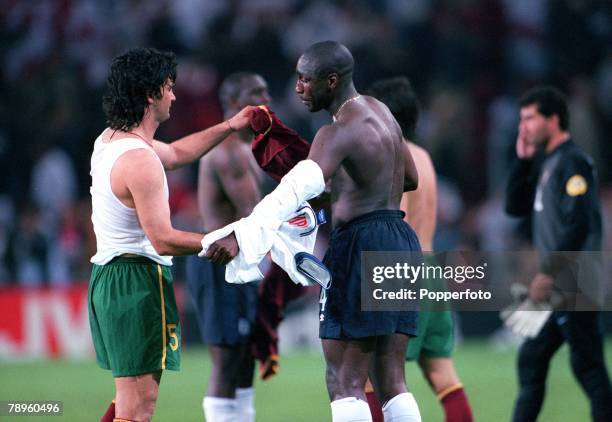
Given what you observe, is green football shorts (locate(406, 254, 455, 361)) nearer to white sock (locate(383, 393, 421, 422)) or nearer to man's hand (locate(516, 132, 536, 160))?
man's hand (locate(516, 132, 536, 160))

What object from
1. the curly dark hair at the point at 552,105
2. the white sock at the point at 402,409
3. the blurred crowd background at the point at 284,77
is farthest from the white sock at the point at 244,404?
the blurred crowd background at the point at 284,77

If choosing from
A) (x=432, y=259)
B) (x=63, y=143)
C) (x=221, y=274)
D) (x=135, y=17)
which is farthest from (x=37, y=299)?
(x=432, y=259)

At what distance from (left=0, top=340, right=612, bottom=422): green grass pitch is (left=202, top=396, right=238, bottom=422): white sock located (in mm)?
1870

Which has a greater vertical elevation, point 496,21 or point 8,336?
point 496,21

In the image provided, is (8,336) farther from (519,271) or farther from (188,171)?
(519,271)

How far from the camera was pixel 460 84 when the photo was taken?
1541cm

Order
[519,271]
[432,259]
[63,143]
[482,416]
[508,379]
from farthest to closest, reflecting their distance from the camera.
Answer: [63,143]
[519,271]
[508,379]
[482,416]
[432,259]

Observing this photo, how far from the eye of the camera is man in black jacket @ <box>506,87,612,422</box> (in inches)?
A: 273

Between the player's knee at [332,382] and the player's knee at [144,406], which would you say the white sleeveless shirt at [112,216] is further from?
the player's knee at [332,382]

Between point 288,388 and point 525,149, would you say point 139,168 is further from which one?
point 288,388

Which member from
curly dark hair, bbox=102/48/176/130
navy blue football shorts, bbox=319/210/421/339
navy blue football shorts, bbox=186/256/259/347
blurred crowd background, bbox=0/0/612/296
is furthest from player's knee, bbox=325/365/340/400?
blurred crowd background, bbox=0/0/612/296

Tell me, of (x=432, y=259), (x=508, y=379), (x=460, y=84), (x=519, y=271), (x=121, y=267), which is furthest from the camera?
(x=460, y=84)

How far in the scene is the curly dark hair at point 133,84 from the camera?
215 inches

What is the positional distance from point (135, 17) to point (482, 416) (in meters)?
9.28
